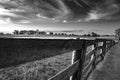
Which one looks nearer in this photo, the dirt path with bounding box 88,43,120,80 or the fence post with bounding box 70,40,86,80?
the fence post with bounding box 70,40,86,80

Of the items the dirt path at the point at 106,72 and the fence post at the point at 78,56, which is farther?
the dirt path at the point at 106,72

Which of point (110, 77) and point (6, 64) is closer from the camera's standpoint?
point (6, 64)

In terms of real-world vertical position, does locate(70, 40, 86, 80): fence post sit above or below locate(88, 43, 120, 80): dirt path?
above

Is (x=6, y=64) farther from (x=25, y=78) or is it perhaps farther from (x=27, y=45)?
(x=25, y=78)

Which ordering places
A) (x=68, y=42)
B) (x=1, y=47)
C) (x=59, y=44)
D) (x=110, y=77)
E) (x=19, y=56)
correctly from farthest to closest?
(x=110, y=77) → (x=68, y=42) → (x=59, y=44) → (x=19, y=56) → (x=1, y=47)

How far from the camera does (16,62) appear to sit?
0.88 metres

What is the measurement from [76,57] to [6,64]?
1.82 metres

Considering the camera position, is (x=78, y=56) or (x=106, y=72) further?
(x=106, y=72)

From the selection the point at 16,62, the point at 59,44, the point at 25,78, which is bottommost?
the point at 25,78

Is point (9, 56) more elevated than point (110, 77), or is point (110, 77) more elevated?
point (9, 56)

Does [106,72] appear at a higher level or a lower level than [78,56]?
lower

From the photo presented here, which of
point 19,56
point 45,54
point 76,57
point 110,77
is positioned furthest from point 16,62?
point 110,77

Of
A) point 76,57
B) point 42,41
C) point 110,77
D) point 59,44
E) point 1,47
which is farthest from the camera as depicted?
point 110,77

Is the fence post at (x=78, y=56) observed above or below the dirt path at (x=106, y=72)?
above
